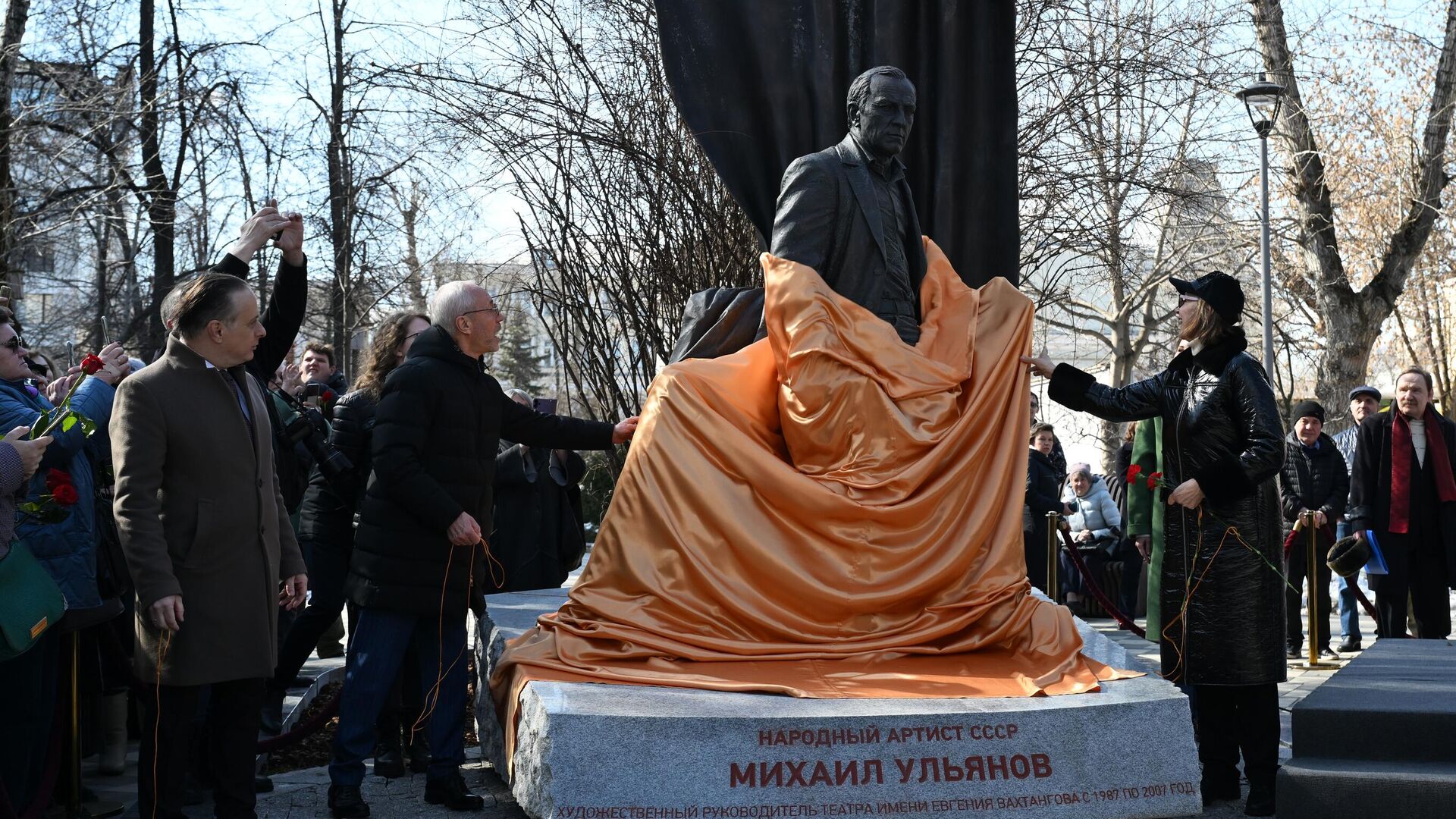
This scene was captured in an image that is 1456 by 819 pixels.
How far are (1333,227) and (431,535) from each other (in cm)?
1302

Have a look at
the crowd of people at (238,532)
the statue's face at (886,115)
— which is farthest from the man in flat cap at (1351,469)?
the crowd of people at (238,532)

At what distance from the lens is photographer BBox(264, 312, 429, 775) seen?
538 cm

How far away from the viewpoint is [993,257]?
265 inches

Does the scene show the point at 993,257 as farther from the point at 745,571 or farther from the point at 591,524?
the point at 591,524

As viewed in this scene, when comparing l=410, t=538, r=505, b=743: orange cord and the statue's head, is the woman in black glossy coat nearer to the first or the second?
the statue's head

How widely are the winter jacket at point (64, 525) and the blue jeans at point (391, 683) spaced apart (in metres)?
0.87

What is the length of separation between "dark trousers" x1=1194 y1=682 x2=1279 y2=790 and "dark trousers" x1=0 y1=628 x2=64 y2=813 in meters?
3.79

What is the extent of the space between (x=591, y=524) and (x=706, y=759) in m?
17.4

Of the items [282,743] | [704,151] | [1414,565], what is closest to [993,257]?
[704,151]

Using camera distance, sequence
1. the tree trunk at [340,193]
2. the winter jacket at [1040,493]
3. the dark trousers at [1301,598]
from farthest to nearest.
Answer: the tree trunk at [340,193]
the winter jacket at [1040,493]
the dark trousers at [1301,598]

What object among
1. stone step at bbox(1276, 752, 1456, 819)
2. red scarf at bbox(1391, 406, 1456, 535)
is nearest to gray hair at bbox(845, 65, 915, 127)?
stone step at bbox(1276, 752, 1456, 819)

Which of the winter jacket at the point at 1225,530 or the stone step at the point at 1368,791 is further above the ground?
the winter jacket at the point at 1225,530

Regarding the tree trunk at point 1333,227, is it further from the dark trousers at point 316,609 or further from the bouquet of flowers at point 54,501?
the bouquet of flowers at point 54,501

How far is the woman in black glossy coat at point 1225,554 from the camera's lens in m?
4.72
